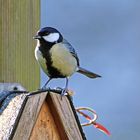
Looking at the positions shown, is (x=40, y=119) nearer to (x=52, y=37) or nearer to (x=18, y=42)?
(x=18, y=42)

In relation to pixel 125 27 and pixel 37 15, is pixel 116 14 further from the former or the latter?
pixel 37 15

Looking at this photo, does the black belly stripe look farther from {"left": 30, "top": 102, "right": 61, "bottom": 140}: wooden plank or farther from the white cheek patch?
{"left": 30, "top": 102, "right": 61, "bottom": 140}: wooden plank

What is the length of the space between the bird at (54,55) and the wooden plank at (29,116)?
0.43m

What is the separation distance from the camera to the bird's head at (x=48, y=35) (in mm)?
2348

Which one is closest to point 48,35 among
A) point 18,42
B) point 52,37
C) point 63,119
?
point 52,37

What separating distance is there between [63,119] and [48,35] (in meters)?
0.51

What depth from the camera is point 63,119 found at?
196 cm

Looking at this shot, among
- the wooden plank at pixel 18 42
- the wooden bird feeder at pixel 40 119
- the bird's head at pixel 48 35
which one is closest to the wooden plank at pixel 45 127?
the wooden bird feeder at pixel 40 119

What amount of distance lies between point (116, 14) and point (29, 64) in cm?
158

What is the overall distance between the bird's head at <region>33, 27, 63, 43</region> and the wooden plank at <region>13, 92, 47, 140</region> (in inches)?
17.3

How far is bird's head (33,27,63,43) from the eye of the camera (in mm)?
2348

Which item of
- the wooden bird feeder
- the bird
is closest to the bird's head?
the bird

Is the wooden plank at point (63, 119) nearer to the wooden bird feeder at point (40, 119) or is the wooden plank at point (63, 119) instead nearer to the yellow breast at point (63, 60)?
the wooden bird feeder at point (40, 119)

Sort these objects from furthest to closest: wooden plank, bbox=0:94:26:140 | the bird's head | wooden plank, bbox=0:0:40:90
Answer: the bird's head → wooden plank, bbox=0:0:40:90 → wooden plank, bbox=0:94:26:140
